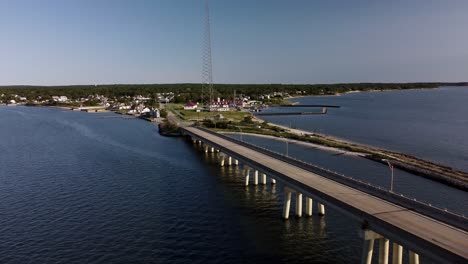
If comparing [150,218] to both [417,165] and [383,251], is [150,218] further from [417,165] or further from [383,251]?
[417,165]

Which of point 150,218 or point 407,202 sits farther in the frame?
point 150,218

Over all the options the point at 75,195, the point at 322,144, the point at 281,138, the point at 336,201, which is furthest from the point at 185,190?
the point at 281,138

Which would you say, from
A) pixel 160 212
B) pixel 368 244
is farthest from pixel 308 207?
pixel 160 212

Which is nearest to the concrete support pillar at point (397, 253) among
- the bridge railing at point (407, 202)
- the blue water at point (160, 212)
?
the bridge railing at point (407, 202)

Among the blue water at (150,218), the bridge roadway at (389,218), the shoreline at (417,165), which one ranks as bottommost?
the blue water at (150,218)

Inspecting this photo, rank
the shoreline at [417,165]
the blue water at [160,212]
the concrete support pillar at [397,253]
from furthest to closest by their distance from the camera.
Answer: the shoreline at [417,165] → the blue water at [160,212] → the concrete support pillar at [397,253]

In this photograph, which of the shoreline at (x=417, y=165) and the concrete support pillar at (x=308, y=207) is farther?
the shoreline at (x=417, y=165)

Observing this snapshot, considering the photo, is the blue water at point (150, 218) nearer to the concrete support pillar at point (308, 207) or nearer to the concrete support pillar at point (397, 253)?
the concrete support pillar at point (308, 207)

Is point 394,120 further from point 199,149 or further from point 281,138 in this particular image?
point 199,149

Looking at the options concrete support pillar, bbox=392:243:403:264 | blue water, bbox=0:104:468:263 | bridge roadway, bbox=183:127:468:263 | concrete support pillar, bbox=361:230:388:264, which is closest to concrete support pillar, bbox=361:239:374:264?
concrete support pillar, bbox=361:230:388:264
